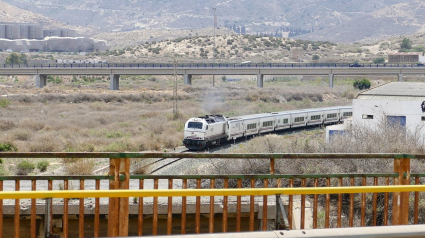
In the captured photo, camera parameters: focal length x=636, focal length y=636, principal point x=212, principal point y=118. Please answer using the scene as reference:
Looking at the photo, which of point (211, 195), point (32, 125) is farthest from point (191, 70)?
point (211, 195)

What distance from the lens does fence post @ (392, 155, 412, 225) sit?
812 centimetres

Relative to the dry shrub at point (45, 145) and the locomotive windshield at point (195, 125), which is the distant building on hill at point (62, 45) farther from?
the locomotive windshield at point (195, 125)

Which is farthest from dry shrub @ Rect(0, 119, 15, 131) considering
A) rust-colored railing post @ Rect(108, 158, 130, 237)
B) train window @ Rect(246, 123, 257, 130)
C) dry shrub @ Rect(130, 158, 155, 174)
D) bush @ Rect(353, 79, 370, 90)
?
bush @ Rect(353, 79, 370, 90)

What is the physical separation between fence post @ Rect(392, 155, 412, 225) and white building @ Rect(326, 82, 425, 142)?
17.8 m

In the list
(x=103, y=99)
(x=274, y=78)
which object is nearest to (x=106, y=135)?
(x=103, y=99)

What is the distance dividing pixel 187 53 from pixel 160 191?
160 m

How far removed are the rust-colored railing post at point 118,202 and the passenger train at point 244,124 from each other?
26643 mm

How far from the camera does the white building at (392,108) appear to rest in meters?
27.1

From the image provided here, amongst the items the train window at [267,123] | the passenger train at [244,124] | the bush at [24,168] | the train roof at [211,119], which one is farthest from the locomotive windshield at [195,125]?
the bush at [24,168]

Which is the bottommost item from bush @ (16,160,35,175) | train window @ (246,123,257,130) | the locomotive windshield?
bush @ (16,160,35,175)

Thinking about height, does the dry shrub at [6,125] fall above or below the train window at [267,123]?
below

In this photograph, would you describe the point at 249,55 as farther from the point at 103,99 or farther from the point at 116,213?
the point at 116,213

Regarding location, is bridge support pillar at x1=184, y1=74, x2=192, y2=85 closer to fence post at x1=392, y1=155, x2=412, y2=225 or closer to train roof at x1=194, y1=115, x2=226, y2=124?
train roof at x1=194, y1=115, x2=226, y2=124

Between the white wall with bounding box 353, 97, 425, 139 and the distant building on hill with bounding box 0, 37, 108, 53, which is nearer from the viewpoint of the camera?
the white wall with bounding box 353, 97, 425, 139
